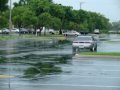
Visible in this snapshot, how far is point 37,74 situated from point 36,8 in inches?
2557

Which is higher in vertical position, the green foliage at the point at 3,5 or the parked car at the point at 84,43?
the green foliage at the point at 3,5

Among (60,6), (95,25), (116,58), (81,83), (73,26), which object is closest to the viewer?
(81,83)

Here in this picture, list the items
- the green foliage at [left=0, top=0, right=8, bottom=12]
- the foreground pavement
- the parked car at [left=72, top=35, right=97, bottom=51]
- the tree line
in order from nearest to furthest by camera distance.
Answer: the foreground pavement
the parked car at [left=72, top=35, right=97, bottom=51]
the green foliage at [left=0, top=0, right=8, bottom=12]
the tree line

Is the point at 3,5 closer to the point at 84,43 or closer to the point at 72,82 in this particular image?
the point at 84,43

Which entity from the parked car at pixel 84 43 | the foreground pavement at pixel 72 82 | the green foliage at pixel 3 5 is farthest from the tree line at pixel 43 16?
the foreground pavement at pixel 72 82

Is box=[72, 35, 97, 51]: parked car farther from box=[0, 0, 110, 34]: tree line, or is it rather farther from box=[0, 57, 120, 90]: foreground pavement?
box=[0, 0, 110, 34]: tree line

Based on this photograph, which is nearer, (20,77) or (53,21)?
(20,77)

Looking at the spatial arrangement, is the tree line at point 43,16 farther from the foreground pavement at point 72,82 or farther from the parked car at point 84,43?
the foreground pavement at point 72,82

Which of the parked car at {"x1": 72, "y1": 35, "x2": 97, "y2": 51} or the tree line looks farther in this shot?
the tree line

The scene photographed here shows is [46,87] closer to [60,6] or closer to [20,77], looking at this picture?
[20,77]

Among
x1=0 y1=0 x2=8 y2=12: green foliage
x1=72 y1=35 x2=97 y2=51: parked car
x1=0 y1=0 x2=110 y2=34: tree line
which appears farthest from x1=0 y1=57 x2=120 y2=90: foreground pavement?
x1=0 y1=0 x2=110 y2=34: tree line

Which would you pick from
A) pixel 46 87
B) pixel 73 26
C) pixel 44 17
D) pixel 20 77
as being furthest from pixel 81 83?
pixel 73 26

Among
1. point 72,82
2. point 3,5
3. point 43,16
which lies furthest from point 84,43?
point 43,16

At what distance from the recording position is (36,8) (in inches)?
3216
